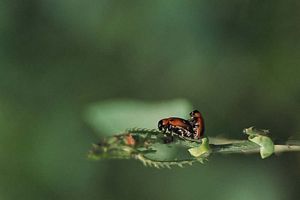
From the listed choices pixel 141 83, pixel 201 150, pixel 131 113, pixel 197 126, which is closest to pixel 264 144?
pixel 201 150

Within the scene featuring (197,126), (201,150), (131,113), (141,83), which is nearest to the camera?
(201,150)

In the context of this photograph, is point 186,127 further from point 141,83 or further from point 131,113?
point 141,83

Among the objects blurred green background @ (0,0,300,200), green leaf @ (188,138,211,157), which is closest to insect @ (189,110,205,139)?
green leaf @ (188,138,211,157)

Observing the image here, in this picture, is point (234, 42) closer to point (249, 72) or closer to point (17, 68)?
point (249, 72)

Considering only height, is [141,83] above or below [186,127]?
above

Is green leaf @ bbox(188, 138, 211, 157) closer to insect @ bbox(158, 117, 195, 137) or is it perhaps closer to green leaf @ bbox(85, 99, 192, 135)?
insect @ bbox(158, 117, 195, 137)

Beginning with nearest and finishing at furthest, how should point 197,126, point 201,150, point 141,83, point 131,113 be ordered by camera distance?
point 201,150 → point 197,126 → point 131,113 → point 141,83

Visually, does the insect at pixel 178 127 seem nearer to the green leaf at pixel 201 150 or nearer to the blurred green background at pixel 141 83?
the green leaf at pixel 201 150

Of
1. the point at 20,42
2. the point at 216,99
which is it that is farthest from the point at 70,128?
the point at 216,99
